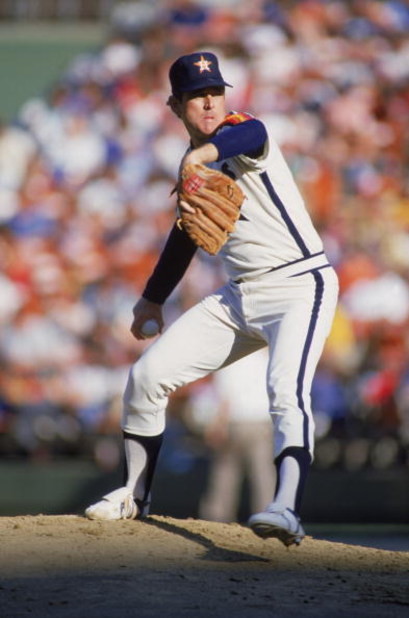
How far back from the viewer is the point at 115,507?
4.29 m

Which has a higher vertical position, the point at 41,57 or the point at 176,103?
the point at 41,57

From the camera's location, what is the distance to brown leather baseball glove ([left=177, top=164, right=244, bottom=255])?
3734 mm

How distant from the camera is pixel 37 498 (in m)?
8.23

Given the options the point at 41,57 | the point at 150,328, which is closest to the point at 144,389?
the point at 150,328

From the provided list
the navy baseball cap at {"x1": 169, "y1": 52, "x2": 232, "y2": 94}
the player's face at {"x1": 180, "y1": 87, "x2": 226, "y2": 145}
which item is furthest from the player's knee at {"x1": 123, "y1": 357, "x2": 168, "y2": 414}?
the navy baseball cap at {"x1": 169, "y1": 52, "x2": 232, "y2": 94}

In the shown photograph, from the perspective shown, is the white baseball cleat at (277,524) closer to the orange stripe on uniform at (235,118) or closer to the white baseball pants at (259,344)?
the white baseball pants at (259,344)

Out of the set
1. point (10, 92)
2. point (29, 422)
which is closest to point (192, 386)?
point (29, 422)

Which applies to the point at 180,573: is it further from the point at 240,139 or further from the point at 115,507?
the point at 240,139

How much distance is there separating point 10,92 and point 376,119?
13.4 ft

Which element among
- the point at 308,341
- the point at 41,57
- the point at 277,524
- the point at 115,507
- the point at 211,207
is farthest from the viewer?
the point at 41,57

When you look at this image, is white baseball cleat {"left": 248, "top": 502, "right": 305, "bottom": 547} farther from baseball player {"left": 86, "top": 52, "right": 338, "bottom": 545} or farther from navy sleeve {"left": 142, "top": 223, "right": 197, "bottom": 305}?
navy sleeve {"left": 142, "top": 223, "right": 197, "bottom": 305}

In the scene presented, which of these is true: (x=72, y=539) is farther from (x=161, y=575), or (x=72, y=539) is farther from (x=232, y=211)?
(x=232, y=211)

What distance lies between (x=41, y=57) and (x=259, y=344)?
8906 millimetres

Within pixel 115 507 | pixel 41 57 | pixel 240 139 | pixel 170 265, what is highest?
pixel 41 57
